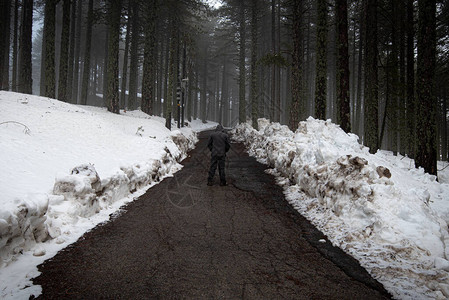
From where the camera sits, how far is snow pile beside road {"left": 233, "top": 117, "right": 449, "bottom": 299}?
9.53 feet

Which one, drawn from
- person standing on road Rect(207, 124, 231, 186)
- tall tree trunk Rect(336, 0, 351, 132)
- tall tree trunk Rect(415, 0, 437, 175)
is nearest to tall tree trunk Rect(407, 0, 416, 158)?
tall tree trunk Rect(336, 0, 351, 132)

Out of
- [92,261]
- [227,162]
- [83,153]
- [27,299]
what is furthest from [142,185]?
[227,162]

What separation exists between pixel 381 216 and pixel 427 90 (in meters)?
6.01

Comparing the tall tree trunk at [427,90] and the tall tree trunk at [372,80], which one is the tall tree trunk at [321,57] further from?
the tall tree trunk at [372,80]

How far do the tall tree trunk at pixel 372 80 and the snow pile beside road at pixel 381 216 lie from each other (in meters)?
5.13

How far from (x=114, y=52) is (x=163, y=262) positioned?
15645mm

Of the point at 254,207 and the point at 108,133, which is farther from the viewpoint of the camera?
the point at 108,133

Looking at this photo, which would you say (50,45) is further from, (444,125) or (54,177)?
(444,125)

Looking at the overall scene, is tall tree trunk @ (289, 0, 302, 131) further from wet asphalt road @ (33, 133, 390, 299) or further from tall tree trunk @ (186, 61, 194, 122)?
tall tree trunk @ (186, 61, 194, 122)

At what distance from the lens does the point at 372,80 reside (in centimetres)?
1205

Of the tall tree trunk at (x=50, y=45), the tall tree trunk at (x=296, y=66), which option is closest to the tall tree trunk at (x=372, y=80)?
the tall tree trunk at (x=296, y=66)

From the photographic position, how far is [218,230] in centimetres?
420

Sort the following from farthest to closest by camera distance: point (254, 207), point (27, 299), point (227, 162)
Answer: point (227, 162) → point (254, 207) → point (27, 299)

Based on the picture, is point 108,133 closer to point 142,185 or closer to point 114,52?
point 142,185
